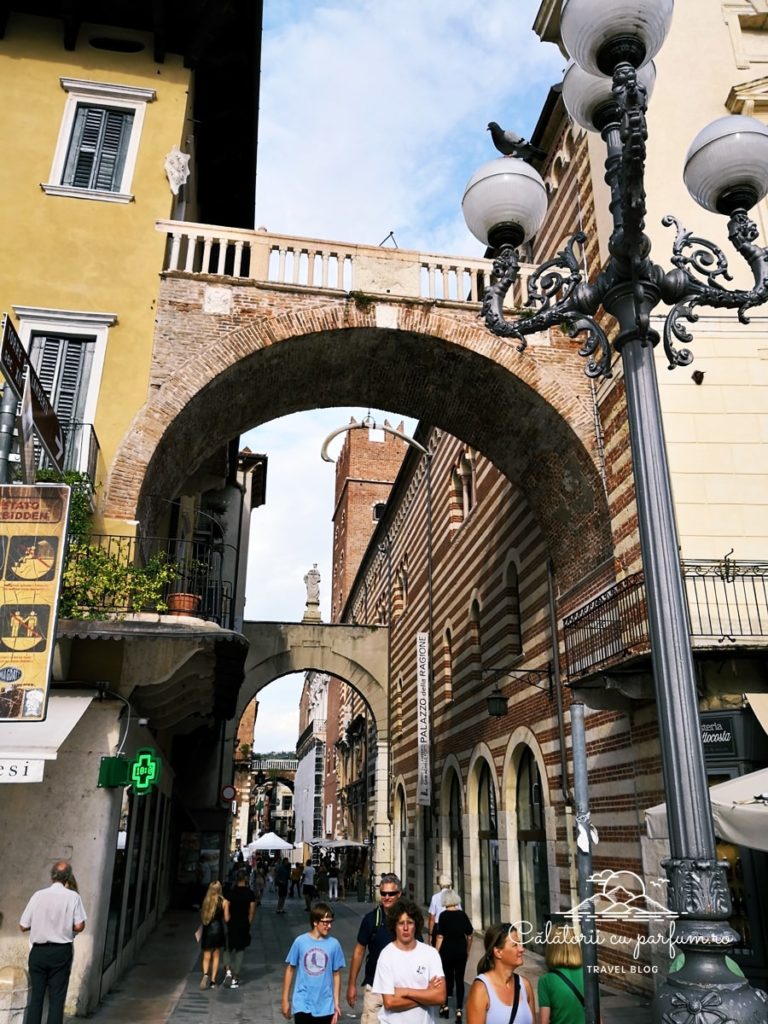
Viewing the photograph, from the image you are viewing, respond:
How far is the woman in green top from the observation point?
4.43m

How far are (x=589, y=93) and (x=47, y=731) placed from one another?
706 centimetres

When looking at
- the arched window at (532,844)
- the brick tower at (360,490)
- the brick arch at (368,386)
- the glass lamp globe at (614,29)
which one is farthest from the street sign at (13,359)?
the brick tower at (360,490)

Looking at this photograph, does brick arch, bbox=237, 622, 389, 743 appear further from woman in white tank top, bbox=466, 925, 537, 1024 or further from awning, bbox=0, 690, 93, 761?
woman in white tank top, bbox=466, 925, 537, 1024

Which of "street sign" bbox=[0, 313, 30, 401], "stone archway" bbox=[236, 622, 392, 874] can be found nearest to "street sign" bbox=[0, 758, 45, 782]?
"street sign" bbox=[0, 313, 30, 401]

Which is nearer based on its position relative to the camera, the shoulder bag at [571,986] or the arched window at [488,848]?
the shoulder bag at [571,986]

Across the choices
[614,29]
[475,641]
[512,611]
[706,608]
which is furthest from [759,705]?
[475,641]

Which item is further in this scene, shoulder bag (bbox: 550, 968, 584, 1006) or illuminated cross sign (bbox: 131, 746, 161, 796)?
illuminated cross sign (bbox: 131, 746, 161, 796)

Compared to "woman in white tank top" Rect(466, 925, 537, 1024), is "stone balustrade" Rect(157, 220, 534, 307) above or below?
above

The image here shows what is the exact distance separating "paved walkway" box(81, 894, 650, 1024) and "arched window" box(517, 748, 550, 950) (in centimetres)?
72

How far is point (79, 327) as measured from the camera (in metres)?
10.9

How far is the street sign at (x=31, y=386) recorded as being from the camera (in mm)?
6617

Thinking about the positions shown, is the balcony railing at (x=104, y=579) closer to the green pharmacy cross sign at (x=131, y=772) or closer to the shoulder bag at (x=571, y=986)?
the green pharmacy cross sign at (x=131, y=772)

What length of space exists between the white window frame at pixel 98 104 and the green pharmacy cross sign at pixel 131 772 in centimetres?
766

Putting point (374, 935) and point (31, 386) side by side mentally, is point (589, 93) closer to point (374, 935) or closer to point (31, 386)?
point (31, 386)
